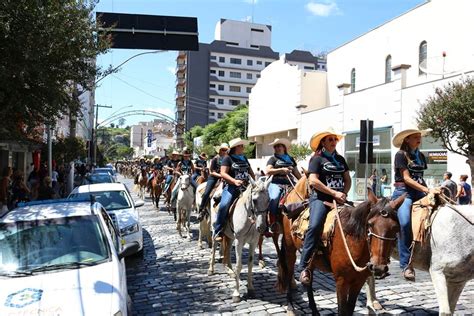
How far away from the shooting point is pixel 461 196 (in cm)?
1545

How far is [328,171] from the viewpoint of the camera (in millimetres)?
5891

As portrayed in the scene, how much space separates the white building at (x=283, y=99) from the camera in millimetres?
40125

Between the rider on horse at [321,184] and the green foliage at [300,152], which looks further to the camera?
the green foliage at [300,152]

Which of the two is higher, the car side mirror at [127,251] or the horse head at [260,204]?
the horse head at [260,204]

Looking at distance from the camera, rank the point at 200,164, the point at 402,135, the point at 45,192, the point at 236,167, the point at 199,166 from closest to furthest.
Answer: the point at 402,135 → the point at 236,167 → the point at 45,192 → the point at 199,166 → the point at 200,164

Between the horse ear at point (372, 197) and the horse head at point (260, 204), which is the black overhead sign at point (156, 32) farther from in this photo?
the horse ear at point (372, 197)

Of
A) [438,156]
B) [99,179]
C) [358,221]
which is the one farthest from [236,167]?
[438,156]

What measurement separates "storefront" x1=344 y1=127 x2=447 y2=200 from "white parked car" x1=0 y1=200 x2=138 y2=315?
17.1 m

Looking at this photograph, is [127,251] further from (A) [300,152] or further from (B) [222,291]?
(A) [300,152]

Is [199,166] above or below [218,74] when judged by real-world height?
below

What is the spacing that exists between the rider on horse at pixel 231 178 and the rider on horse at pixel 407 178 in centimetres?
295

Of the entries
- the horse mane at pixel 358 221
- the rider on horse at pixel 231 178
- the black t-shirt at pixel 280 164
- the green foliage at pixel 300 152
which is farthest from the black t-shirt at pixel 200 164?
the green foliage at pixel 300 152

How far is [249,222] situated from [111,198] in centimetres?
511

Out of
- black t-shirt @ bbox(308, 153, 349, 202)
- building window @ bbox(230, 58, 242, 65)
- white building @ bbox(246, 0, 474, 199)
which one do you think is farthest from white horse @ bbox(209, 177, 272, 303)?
building window @ bbox(230, 58, 242, 65)
